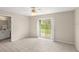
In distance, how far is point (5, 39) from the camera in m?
1.57

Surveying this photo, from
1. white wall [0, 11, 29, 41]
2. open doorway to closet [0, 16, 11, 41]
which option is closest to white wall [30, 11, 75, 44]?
white wall [0, 11, 29, 41]

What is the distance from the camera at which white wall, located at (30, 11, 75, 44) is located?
4.89 ft

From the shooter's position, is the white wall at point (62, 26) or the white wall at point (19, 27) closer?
the white wall at point (62, 26)

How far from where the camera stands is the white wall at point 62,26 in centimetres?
149

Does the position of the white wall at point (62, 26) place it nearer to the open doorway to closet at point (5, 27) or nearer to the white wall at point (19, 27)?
the white wall at point (19, 27)

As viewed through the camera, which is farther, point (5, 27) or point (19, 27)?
point (19, 27)

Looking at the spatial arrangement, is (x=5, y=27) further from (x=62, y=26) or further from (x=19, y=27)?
(x=62, y=26)

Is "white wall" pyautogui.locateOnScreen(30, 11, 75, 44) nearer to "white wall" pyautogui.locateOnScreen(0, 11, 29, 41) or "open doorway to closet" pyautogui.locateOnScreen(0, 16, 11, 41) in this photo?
"white wall" pyautogui.locateOnScreen(0, 11, 29, 41)

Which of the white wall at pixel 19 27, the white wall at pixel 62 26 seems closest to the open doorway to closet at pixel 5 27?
the white wall at pixel 19 27

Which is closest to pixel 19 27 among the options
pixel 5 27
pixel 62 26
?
→ pixel 5 27

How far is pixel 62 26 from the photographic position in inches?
63.2
